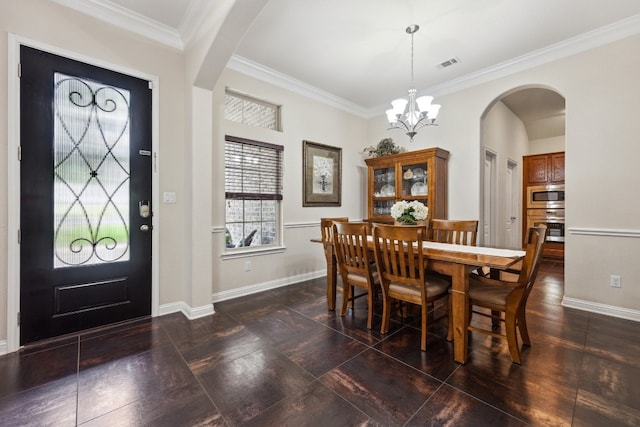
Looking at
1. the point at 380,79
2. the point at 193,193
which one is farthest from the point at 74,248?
the point at 380,79

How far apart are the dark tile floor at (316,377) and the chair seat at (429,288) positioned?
403 mm

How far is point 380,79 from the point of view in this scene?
12.7 feet

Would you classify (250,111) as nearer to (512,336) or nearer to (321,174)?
(321,174)

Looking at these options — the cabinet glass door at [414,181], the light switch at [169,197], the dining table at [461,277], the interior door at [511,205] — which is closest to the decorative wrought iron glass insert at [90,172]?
the light switch at [169,197]

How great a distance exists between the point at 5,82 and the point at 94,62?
24.5 inches

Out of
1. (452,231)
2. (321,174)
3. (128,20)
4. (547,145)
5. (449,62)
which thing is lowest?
(452,231)

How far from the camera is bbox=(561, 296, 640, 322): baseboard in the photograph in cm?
272

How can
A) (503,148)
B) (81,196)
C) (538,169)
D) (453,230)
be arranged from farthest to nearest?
(538,169), (503,148), (453,230), (81,196)

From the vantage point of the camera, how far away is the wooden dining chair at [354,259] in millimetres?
2469

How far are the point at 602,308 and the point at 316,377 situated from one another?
3133 mm

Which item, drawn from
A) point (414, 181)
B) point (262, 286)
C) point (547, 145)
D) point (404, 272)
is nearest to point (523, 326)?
point (404, 272)

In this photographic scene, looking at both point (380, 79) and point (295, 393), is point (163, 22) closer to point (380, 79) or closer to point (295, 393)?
point (380, 79)

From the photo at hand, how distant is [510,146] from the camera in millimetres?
5316

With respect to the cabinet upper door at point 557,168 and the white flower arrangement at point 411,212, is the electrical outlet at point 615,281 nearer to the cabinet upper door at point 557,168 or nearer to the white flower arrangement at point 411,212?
the white flower arrangement at point 411,212
